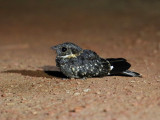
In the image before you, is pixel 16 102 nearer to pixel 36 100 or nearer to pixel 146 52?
pixel 36 100

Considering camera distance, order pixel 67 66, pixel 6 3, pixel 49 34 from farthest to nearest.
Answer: pixel 6 3 → pixel 49 34 → pixel 67 66

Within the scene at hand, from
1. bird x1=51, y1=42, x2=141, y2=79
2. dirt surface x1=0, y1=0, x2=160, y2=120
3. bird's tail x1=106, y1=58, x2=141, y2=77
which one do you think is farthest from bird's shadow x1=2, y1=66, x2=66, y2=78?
bird's tail x1=106, y1=58, x2=141, y2=77

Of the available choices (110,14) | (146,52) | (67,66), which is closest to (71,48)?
(67,66)

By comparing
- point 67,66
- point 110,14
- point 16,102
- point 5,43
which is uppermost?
point 110,14

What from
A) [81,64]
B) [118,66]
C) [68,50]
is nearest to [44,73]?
[68,50]

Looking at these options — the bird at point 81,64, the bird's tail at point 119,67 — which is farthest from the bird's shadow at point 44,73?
the bird's tail at point 119,67

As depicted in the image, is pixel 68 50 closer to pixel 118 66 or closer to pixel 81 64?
pixel 81 64
